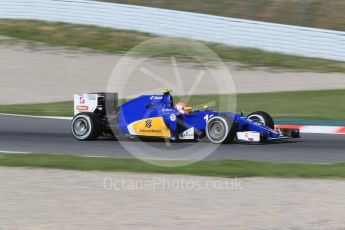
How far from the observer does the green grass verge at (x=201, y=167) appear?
10.5 m

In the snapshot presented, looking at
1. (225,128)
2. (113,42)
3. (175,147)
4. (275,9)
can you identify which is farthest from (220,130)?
(113,42)

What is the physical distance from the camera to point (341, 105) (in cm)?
1958

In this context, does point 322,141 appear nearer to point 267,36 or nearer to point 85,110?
point 85,110

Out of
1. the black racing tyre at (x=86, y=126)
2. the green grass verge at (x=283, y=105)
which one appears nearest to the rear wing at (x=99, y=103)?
the black racing tyre at (x=86, y=126)

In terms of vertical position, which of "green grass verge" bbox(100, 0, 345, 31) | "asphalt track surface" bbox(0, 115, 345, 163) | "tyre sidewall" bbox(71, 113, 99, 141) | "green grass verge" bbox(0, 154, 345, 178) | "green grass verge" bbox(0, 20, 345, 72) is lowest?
"green grass verge" bbox(0, 154, 345, 178)

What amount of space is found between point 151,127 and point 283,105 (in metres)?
7.26

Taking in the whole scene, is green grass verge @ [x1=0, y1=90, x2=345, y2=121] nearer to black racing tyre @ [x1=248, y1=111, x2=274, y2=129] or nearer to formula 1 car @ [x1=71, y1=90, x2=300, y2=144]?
black racing tyre @ [x1=248, y1=111, x2=274, y2=129]

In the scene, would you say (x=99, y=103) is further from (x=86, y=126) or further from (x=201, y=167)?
(x=201, y=167)

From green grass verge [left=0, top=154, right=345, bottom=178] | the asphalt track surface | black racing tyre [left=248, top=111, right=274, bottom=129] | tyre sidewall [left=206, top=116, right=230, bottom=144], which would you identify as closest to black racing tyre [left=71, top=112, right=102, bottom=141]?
the asphalt track surface

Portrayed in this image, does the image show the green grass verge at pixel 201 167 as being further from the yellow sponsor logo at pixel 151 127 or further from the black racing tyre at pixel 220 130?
the yellow sponsor logo at pixel 151 127

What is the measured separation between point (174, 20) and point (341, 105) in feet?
33.6

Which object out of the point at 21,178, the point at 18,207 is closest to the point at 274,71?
the point at 21,178

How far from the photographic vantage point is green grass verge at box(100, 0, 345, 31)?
27.5 metres

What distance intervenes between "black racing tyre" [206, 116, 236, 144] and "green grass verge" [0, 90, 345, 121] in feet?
16.2
